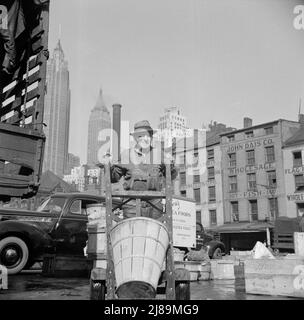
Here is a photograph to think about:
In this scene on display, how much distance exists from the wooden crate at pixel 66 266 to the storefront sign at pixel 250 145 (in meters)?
30.3

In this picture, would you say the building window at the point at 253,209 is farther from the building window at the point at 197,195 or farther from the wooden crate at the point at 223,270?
the wooden crate at the point at 223,270

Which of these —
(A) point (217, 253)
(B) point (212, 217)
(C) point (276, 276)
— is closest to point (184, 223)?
(A) point (217, 253)

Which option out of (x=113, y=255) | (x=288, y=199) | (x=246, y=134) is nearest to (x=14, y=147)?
(x=113, y=255)

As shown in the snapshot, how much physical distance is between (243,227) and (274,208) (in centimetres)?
320

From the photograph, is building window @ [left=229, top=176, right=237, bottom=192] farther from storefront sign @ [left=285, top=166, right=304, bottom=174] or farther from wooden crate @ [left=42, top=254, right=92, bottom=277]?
wooden crate @ [left=42, top=254, right=92, bottom=277]

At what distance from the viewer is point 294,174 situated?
109 feet

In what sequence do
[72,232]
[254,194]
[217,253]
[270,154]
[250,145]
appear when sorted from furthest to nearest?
[250,145] < [254,194] < [270,154] < [217,253] < [72,232]

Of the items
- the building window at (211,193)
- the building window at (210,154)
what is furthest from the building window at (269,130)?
the building window at (211,193)

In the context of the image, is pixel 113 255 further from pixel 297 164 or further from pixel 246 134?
pixel 246 134

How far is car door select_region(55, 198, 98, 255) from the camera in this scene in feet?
28.4

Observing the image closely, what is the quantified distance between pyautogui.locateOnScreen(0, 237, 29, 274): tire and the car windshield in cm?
123

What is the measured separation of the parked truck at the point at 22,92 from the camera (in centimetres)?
441

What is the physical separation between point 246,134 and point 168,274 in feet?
115

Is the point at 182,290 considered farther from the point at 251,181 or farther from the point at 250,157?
the point at 250,157
